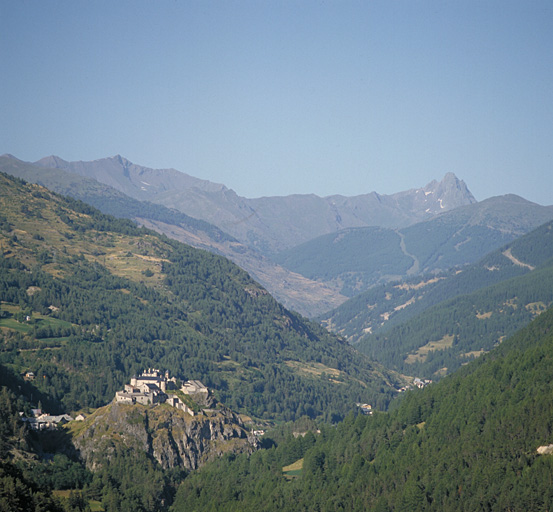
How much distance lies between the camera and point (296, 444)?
17862 centimetres

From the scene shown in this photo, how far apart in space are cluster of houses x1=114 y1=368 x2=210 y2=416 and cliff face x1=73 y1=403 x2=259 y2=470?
7.17 ft

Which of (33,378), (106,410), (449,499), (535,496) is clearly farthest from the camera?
(33,378)

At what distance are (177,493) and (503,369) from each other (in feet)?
230

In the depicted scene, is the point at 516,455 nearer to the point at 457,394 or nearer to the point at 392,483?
the point at 392,483

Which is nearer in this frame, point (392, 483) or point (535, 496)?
point (535, 496)

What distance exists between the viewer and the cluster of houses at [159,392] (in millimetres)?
177875

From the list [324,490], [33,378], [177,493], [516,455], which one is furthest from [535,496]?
[33,378]

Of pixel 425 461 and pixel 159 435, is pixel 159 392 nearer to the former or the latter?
pixel 159 435

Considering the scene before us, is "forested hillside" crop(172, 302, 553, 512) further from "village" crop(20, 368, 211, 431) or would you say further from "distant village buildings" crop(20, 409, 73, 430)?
"distant village buildings" crop(20, 409, 73, 430)

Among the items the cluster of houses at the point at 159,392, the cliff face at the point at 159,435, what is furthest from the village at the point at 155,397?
the cliff face at the point at 159,435

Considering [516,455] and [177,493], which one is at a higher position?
[516,455]

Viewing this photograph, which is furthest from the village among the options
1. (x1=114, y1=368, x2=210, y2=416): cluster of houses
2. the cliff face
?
the cliff face

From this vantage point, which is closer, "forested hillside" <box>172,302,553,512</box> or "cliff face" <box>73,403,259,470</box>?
"forested hillside" <box>172,302,553,512</box>

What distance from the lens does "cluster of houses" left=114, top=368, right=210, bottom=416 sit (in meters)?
178
